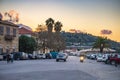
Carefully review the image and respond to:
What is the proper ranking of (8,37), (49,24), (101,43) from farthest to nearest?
(101,43) < (49,24) < (8,37)

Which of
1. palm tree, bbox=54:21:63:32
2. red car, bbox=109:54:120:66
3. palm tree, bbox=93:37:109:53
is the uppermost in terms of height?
palm tree, bbox=54:21:63:32

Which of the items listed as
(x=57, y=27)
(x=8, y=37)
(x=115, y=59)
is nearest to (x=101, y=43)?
(x=57, y=27)

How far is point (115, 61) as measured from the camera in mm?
46219

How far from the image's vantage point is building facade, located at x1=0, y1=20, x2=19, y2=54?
70188 millimetres

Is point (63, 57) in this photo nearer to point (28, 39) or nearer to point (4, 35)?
point (4, 35)

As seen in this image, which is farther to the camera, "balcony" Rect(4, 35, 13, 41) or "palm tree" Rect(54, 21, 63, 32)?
"palm tree" Rect(54, 21, 63, 32)

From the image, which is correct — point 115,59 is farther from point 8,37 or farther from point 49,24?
point 49,24

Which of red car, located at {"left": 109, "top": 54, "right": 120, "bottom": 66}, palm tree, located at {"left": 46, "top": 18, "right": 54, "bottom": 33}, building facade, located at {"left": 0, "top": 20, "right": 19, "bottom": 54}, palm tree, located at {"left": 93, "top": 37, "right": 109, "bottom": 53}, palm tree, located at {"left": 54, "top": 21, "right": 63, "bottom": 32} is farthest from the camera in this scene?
palm tree, located at {"left": 93, "top": 37, "right": 109, "bottom": 53}

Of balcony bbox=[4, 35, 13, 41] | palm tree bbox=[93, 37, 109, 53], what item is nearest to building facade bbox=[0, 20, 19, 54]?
balcony bbox=[4, 35, 13, 41]

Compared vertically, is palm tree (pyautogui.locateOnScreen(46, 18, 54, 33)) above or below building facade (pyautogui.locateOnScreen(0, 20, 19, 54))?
above

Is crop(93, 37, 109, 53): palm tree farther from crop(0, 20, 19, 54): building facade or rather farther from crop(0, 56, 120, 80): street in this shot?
crop(0, 56, 120, 80): street

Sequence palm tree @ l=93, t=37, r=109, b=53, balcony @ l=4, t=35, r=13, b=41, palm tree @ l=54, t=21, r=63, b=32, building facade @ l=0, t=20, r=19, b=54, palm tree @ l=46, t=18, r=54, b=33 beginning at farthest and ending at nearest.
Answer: palm tree @ l=93, t=37, r=109, b=53 < palm tree @ l=54, t=21, r=63, b=32 < palm tree @ l=46, t=18, r=54, b=33 < balcony @ l=4, t=35, r=13, b=41 < building facade @ l=0, t=20, r=19, b=54

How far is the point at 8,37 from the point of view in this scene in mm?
72000

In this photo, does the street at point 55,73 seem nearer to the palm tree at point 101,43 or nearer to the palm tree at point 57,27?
the palm tree at point 57,27
